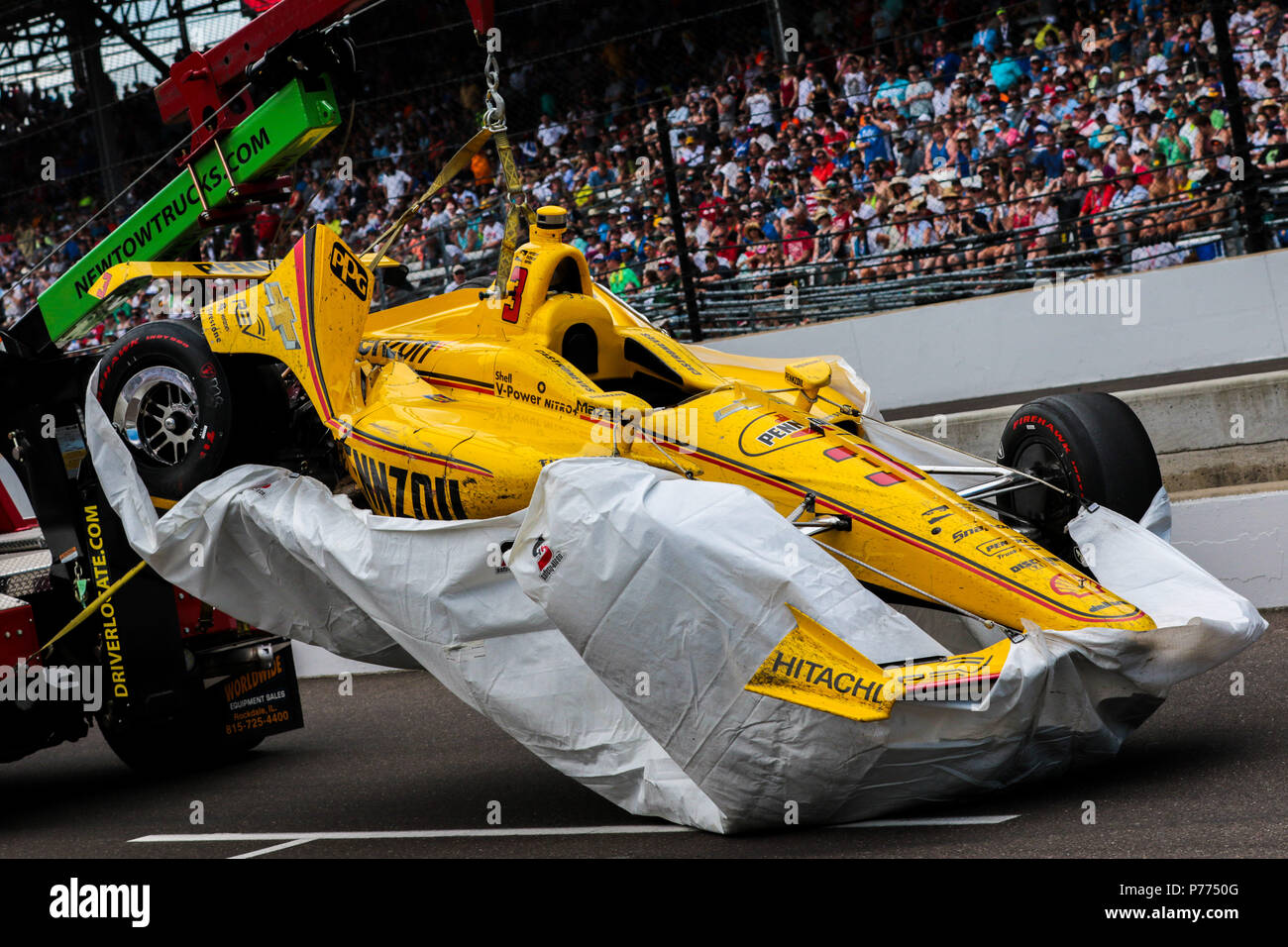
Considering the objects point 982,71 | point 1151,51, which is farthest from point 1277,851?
point 982,71

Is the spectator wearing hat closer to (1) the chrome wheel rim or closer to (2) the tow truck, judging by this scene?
(2) the tow truck

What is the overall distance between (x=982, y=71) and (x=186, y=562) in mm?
9359

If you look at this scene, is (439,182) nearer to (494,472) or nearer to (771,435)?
(494,472)

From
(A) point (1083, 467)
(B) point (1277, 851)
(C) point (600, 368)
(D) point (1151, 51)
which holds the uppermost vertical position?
(D) point (1151, 51)

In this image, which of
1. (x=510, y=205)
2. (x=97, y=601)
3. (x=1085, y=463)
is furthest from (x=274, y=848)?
(x=1085, y=463)

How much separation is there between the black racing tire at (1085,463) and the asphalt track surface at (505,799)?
86 cm

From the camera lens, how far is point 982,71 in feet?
42.8

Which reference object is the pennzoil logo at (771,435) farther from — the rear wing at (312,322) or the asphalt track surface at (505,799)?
the rear wing at (312,322)

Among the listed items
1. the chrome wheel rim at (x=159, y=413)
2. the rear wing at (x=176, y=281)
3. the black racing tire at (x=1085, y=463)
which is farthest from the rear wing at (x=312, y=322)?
the black racing tire at (x=1085, y=463)

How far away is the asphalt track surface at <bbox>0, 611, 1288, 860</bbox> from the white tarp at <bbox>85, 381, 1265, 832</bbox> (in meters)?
0.18

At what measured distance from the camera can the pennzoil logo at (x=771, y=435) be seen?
552 centimetres

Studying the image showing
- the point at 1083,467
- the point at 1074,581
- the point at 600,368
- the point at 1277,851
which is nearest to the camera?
the point at 1277,851

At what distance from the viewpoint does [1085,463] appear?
5.87m
